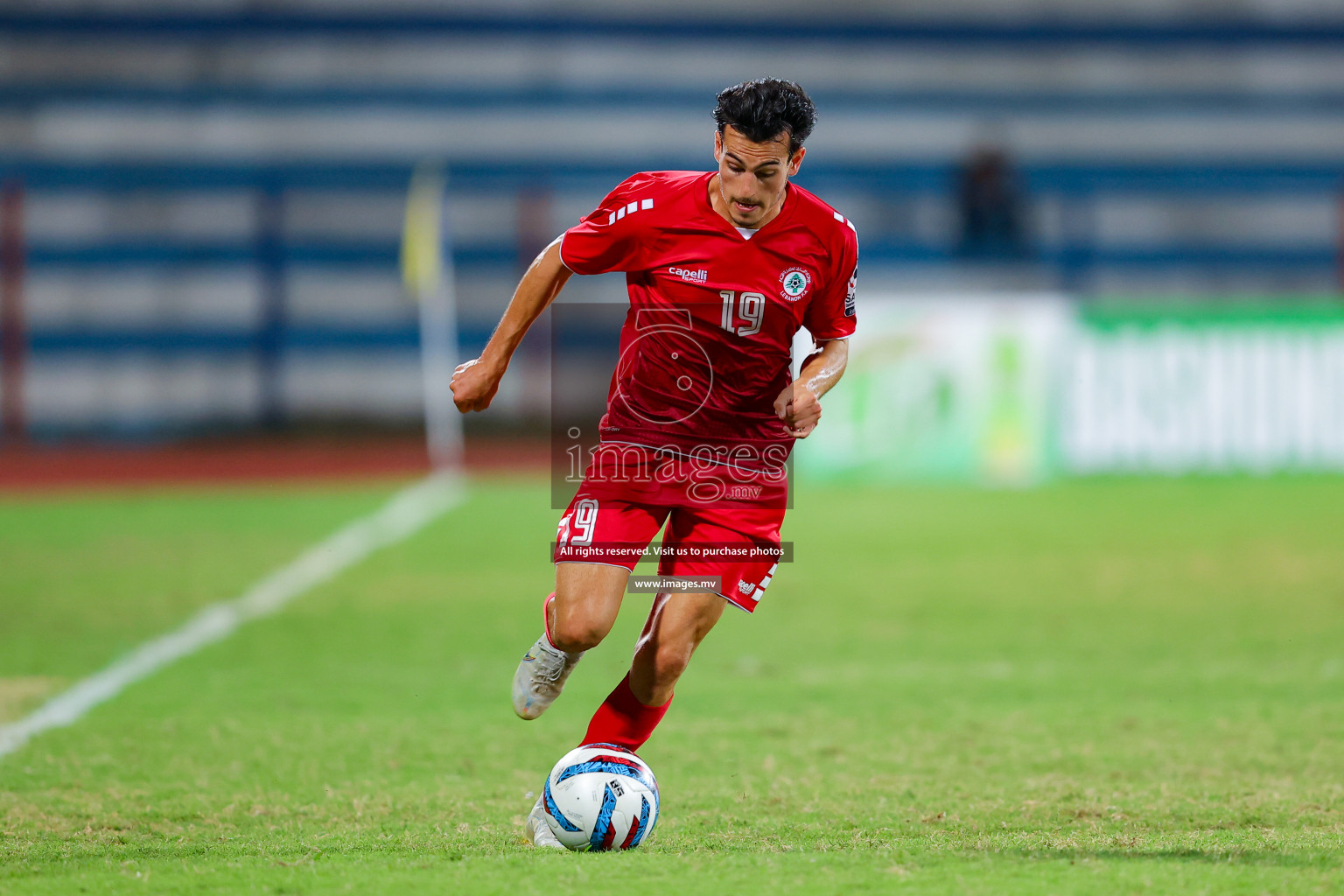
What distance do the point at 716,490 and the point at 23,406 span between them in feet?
50.5

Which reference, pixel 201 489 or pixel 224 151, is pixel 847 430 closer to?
pixel 201 489

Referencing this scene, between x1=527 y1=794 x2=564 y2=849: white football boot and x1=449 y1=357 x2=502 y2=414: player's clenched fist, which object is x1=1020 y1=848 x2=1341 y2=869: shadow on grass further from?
x1=449 y1=357 x2=502 y2=414: player's clenched fist

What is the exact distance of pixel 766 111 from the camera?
4.18 meters

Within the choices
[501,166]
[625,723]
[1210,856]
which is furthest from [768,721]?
[501,166]

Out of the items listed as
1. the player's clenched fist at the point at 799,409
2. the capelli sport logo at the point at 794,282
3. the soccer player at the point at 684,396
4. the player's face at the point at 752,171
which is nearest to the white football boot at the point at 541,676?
the soccer player at the point at 684,396

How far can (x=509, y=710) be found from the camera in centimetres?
618

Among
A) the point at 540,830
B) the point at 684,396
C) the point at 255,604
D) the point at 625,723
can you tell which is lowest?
the point at 255,604

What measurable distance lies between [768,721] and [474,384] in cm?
223

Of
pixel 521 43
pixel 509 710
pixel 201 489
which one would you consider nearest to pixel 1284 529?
pixel 509 710

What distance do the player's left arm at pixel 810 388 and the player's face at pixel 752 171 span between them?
47cm

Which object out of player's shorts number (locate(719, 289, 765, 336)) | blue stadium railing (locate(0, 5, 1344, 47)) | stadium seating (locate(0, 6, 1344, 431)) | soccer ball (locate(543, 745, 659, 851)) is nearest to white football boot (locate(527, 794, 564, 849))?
soccer ball (locate(543, 745, 659, 851))

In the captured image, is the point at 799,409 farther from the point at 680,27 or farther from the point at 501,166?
the point at 680,27

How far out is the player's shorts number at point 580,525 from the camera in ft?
14.7

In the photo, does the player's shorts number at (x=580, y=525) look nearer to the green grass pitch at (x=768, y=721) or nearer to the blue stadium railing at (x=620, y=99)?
the green grass pitch at (x=768, y=721)
